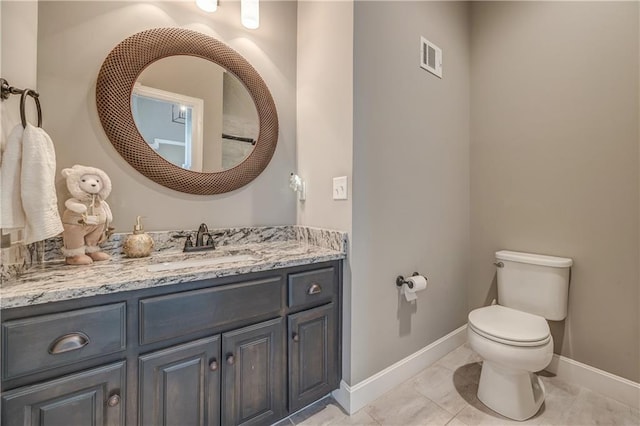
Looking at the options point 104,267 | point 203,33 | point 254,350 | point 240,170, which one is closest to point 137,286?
A: point 104,267

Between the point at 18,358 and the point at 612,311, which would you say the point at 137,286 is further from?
the point at 612,311

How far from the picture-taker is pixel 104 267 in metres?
1.05

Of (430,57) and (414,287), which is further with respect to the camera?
(430,57)

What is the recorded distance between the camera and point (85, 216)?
43.1 inches

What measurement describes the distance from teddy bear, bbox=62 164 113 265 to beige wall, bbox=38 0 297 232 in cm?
14

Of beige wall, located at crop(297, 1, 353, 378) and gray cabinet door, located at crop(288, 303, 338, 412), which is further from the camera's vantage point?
beige wall, located at crop(297, 1, 353, 378)

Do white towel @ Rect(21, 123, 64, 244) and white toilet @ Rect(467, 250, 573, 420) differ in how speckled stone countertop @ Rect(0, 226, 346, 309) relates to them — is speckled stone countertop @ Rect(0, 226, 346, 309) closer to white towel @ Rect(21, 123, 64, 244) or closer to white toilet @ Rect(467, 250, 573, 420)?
white towel @ Rect(21, 123, 64, 244)

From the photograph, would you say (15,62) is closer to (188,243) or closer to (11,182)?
(11,182)

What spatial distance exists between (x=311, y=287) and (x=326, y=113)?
1.00m

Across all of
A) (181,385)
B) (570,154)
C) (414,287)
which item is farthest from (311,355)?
(570,154)

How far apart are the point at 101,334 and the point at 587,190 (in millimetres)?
2490

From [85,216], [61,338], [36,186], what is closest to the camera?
[61,338]

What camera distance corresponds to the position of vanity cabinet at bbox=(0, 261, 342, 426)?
76 cm

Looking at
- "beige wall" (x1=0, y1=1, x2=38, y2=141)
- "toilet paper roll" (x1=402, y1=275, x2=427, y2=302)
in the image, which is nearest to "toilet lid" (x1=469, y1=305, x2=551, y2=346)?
"toilet paper roll" (x1=402, y1=275, x2=427, y2=302)
